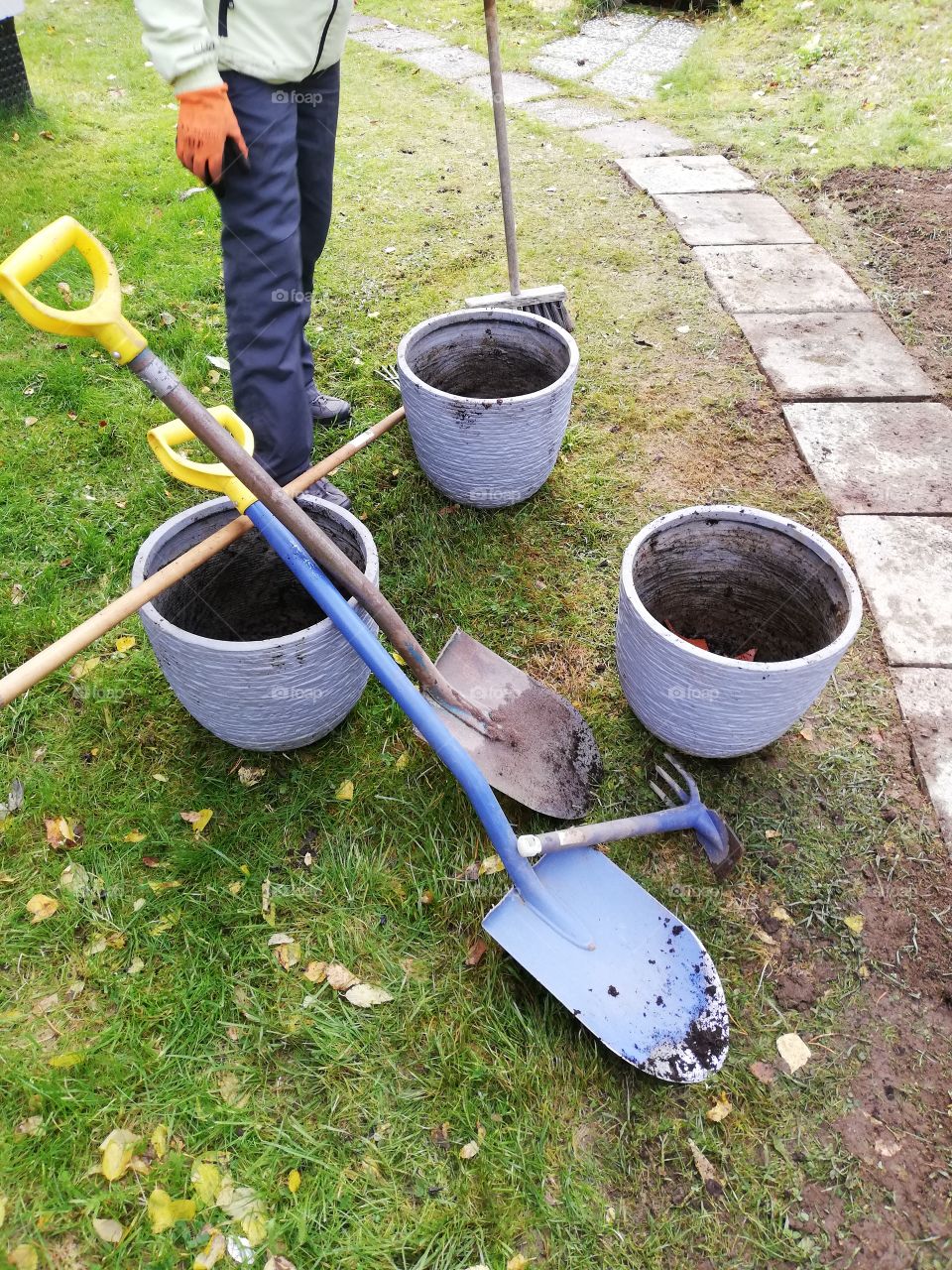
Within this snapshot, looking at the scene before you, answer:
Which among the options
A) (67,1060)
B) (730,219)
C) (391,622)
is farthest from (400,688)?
(730,219)

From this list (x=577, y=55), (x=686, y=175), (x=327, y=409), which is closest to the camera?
(x=327, y=409)

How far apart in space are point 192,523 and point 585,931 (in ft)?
4.76

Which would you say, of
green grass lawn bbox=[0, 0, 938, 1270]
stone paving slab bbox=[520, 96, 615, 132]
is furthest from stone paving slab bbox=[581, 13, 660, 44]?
green grass lawn bbox=[0, 0, 938, 1270]

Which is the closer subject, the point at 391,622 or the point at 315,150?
the point at 391,622

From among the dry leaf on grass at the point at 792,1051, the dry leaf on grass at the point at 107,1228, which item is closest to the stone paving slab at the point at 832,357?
the dry leaf on grass at the point at 792,1051

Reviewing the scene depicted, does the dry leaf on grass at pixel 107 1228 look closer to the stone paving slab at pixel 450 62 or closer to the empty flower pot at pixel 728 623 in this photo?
the empty flower pot at pixel 728 623

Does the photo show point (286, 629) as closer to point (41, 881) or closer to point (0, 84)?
point (41, 881)

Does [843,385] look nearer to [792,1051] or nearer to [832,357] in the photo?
[832,357]

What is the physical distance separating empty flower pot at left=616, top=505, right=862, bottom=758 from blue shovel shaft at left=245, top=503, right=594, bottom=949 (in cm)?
54

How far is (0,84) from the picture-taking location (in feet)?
18.5

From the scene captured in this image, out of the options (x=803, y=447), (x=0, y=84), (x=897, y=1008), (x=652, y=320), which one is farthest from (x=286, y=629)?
(x=0, y=84)

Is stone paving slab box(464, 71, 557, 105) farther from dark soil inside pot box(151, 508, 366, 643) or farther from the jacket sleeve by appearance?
dark soil inside pot box(151, 508, 366, 643)

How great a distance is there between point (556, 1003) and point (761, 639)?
3.92 feet

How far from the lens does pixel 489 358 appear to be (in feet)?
9.92
